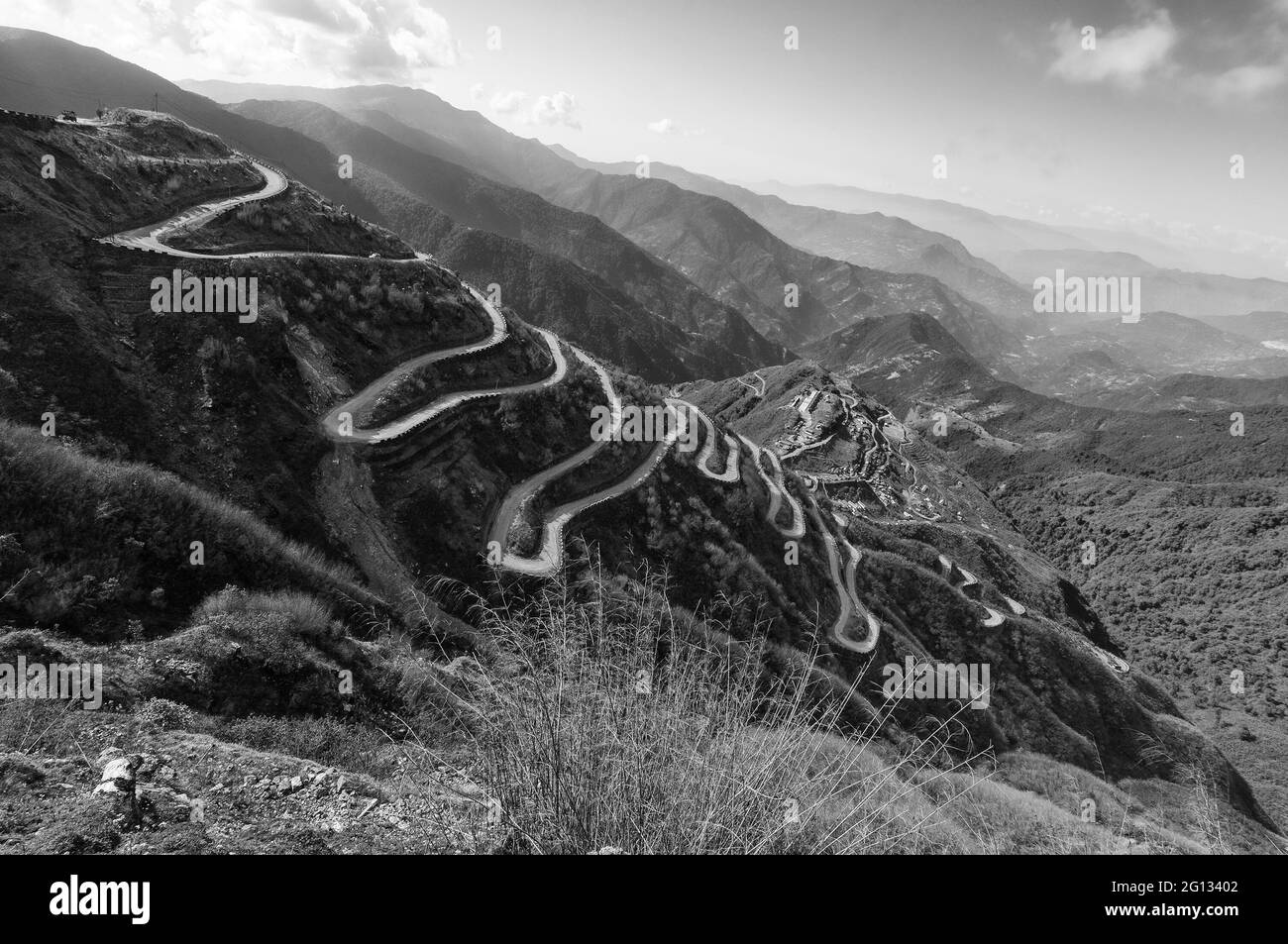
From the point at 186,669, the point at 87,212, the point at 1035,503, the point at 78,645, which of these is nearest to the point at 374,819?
the point at 186,669

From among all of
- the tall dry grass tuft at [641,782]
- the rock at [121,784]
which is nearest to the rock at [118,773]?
the rock at [121,784]

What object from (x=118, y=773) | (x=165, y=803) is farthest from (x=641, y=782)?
(x=118, y=773)

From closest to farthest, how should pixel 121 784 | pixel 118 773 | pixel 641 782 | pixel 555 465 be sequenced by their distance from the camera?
1. pixel 641 782
2. pixel 121 784
3. pixel 118 773
4. pixel 555 465

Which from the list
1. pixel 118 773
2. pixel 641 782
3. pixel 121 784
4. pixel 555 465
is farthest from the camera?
pixel 555 465

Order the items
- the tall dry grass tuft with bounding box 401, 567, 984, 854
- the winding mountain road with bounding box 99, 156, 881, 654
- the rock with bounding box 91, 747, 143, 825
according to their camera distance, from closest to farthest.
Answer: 1. the tall dry grass tuft with bounding box 401, 567, 984, 854
2. the rock with bounding box 91, 747, 143, 825
3. the winding mountain road with bounding box 99, 156, 881, 654

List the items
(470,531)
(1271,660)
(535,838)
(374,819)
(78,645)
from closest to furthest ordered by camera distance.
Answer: (535,838), (374,819), (78,645), (470,531), (1271,660)

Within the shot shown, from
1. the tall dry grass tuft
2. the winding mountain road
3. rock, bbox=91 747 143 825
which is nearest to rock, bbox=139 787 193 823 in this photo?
rock, bbox=91 747 143 825

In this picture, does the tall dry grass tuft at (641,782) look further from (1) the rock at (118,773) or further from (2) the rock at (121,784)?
(1) the rock at (118,773)

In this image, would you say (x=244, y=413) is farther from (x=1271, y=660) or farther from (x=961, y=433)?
(x=961, y=433)

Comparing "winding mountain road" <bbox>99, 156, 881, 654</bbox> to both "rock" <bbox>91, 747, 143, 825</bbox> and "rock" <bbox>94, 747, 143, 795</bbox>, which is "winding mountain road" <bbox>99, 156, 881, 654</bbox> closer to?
"rock" <bbox>94, 747, 143, 795</bbox>

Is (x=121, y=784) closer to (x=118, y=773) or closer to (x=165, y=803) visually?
(x=118, y=773)

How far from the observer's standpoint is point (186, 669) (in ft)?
26.5
